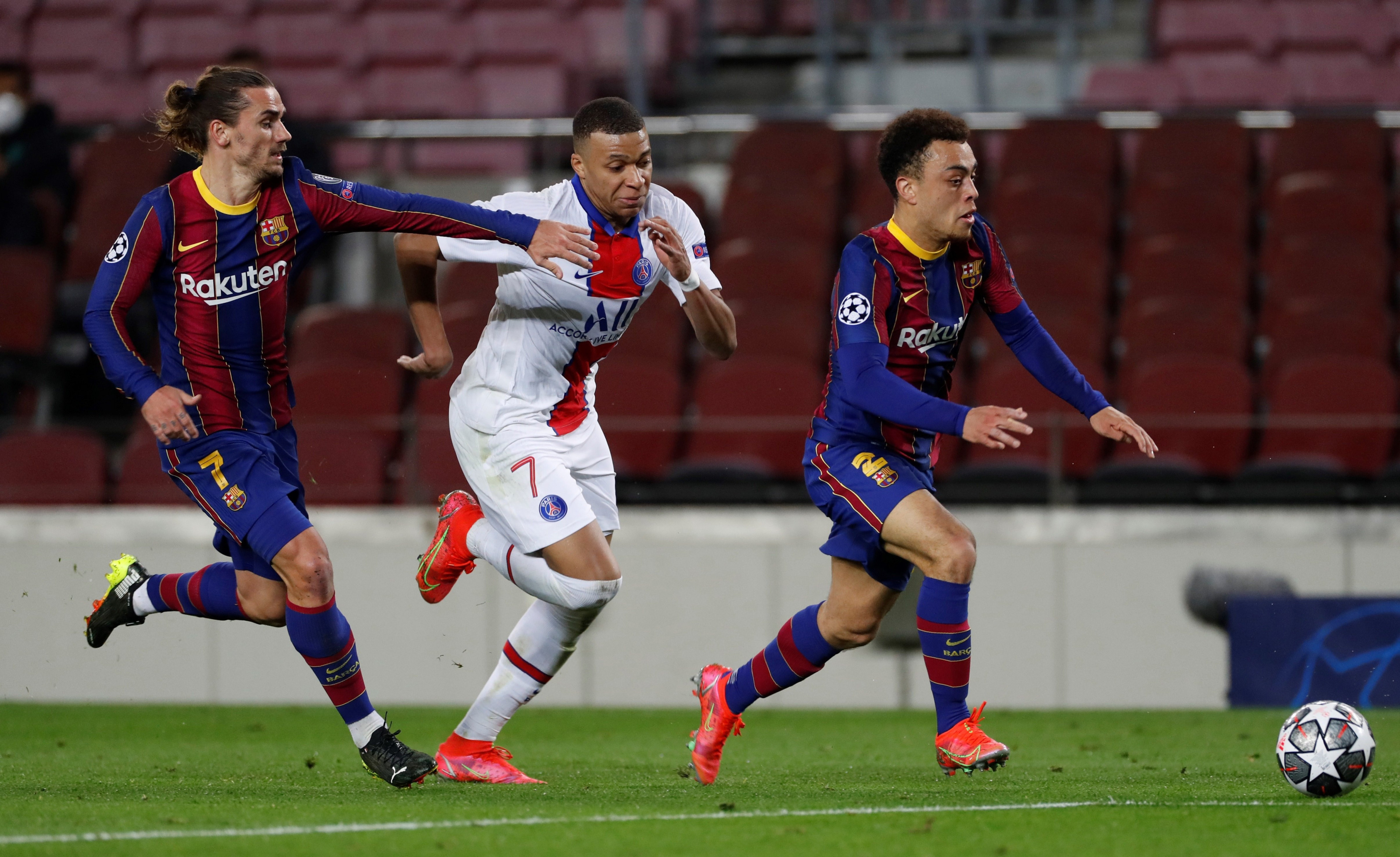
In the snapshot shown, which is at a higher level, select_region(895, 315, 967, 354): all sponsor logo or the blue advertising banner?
select_region(895, 315, 967, 354): all sponsor logo

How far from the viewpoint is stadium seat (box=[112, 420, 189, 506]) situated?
30.7 feet

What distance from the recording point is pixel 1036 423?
8.97m

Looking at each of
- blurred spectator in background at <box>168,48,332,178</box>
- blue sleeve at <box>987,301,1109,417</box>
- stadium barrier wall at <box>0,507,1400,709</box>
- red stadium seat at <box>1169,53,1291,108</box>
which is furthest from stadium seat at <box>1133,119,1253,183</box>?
blue sleeve at <box>987,301,1109,417</box>

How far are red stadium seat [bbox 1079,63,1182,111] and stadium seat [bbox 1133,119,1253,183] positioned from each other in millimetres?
A: 1634

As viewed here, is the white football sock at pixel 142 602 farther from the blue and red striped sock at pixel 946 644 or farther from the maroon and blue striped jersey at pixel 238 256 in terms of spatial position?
the blue and red striped sock at pixel 946 644

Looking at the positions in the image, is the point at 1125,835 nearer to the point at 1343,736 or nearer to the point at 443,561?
the point at 1343,736

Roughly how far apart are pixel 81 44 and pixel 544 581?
11.6m

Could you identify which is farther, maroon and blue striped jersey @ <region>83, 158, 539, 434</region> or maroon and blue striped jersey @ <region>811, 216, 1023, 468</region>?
maroon and blue striped jersey @ <region>811, 216, 1023, 468</region>

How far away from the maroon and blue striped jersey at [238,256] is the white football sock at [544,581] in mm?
842

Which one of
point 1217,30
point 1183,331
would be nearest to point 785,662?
point 1183,331

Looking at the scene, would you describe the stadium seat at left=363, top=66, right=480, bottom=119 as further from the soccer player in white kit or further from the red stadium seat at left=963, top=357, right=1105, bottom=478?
the soccer player in white kit

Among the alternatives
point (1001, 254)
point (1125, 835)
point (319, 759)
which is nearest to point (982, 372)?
point (1001, 254)

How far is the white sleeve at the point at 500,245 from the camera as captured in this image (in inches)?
204

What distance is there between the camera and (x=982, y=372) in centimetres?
956
